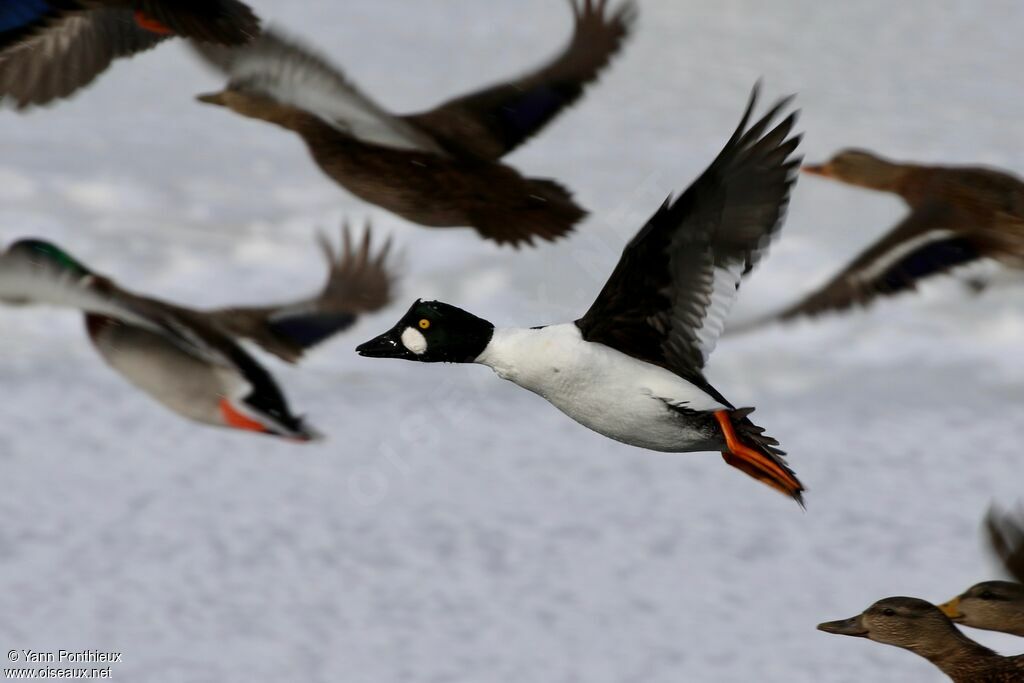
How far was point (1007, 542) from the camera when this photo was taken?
3.14 metres

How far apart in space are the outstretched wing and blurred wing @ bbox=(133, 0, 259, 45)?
70cm

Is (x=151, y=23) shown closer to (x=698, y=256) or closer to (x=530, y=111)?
(x=698, y=256)

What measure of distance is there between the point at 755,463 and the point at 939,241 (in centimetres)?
149

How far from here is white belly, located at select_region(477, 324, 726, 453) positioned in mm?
2281

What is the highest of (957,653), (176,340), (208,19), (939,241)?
(939,241)

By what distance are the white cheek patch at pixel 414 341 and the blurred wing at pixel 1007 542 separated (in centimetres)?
132

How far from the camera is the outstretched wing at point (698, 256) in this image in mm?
2219

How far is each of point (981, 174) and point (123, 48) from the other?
2008 mm

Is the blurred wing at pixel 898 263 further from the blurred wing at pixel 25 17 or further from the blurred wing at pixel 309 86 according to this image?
the blurred wing at pixel 25 17

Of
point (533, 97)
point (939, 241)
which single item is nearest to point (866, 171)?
point (939, 241)

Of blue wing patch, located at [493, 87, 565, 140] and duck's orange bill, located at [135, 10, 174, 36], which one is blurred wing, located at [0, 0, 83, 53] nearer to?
duck's orange bill, located at [135, 10, 174, 36]

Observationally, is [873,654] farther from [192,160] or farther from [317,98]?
[192,160]

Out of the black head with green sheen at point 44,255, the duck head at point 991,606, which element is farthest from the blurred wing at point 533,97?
the duck head at point 991,606

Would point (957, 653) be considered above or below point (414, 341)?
below
